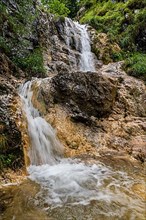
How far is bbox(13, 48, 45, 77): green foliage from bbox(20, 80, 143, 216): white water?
2.66 m

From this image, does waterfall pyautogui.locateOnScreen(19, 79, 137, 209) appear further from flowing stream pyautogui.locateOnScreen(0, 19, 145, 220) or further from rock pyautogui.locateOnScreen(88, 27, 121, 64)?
rock pyautogui.locateOnScreen(88, 27, 121, 64)

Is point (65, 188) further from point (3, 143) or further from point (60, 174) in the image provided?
point (3, 143)

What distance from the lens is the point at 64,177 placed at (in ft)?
19.8

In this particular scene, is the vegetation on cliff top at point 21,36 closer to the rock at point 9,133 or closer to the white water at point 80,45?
the white water at point 80,45

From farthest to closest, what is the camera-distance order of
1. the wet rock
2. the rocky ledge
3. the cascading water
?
the wet rock, the rocky ledge, the cascading water

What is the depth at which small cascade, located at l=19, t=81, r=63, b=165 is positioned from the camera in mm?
6961

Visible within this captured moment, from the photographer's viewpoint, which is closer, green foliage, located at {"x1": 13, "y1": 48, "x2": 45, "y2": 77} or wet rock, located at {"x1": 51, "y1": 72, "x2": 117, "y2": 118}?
wet rock, located at {"x1": 51, "y1": 72, "x2": 117, "y2": 118}

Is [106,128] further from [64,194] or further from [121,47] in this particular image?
[121,47]

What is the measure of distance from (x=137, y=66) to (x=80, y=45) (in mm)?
4077

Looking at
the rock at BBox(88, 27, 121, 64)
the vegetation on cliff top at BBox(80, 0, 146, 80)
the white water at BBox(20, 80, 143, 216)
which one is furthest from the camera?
the rock at BBox(88, 27, 121, 64)

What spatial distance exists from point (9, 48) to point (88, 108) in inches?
167

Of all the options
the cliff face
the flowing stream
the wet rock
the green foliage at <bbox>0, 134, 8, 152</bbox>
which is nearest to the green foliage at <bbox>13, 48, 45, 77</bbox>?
the cliff face

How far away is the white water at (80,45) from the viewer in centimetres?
1391

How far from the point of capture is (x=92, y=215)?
4402 mm
